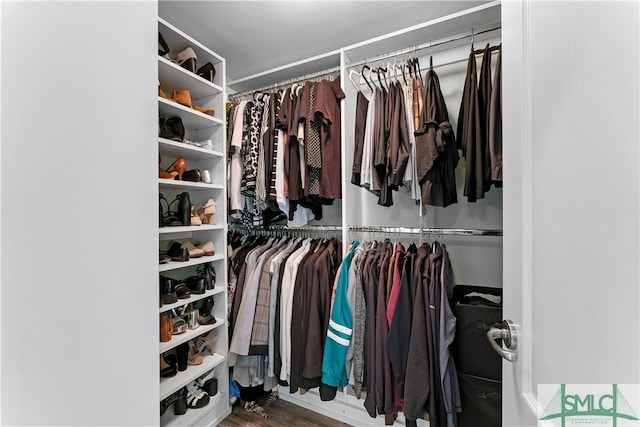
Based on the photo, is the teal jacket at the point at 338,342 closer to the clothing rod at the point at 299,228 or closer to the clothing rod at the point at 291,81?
the clothing rod at the point at 299,228

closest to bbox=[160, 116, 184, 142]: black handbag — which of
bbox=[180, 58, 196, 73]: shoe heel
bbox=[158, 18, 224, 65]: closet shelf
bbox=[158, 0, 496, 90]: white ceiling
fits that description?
bbox=[180, 58, 196, 73]: shoe heel

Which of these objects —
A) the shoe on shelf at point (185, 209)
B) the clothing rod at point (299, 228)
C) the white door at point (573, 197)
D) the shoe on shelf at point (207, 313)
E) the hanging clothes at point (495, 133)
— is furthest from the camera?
the clothing rod at point (299, 228)

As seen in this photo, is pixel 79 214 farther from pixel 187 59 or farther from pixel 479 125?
pixel 479 125

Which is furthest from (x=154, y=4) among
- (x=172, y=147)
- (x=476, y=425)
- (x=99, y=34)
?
(x=476, y=425)

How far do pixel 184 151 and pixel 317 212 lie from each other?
2.93 feet

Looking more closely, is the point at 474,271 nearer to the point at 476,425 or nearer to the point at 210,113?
the point at 476,425

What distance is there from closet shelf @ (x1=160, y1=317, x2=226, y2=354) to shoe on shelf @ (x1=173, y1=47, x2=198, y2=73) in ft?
4.80

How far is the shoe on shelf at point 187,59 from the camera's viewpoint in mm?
1498

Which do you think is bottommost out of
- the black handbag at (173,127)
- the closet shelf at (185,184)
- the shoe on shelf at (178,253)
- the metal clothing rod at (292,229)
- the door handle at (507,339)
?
the door handle at (507,339)

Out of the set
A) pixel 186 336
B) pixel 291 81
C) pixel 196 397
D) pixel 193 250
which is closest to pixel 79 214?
pixel 193 250

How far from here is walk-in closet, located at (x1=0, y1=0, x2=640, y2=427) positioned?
406 mm

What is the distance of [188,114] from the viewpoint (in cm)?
154

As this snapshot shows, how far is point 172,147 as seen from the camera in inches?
56.2

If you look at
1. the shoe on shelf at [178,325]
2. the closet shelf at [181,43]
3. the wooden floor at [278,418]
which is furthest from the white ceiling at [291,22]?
the wooden floor at [278,418]
